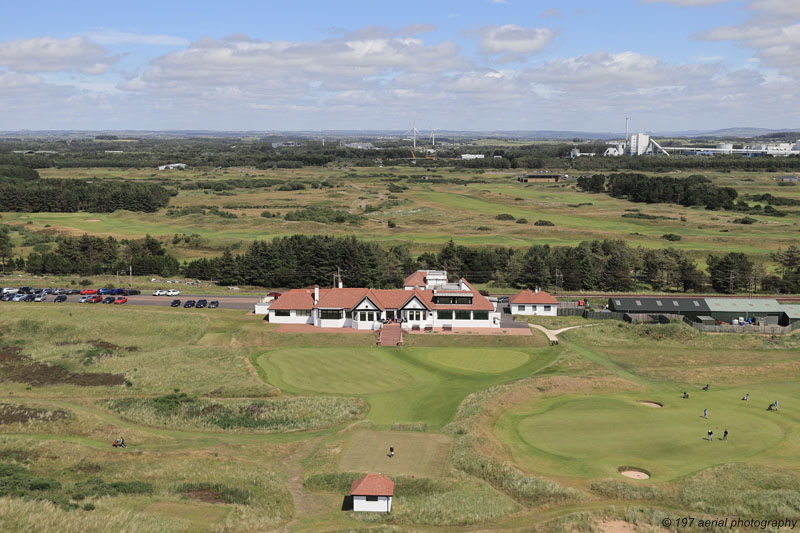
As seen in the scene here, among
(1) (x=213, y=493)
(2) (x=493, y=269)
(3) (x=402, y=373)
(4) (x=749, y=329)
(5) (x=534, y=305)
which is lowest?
(1) (x=213, y=493)

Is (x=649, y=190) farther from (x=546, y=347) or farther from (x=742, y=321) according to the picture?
(x=546, y=347)

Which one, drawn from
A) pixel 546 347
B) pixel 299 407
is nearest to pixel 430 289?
pixel 546 347

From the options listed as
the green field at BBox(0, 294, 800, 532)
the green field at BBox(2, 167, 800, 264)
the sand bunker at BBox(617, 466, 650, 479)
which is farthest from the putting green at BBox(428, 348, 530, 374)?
the green field at BBox(2, 167, 800, 264)

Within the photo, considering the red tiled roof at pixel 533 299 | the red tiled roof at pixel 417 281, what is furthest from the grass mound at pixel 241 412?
the red tiled roof at pixel 533 299

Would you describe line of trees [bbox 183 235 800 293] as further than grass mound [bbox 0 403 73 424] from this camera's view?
Yes

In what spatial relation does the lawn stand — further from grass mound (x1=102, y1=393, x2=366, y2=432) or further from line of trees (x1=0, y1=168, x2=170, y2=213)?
line of trees (x1=0, y1=168, x2=170, y2=213)

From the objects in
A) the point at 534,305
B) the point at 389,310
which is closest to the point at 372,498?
the point at 389,310

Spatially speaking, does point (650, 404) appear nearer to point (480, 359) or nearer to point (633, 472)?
point (633, 472)
